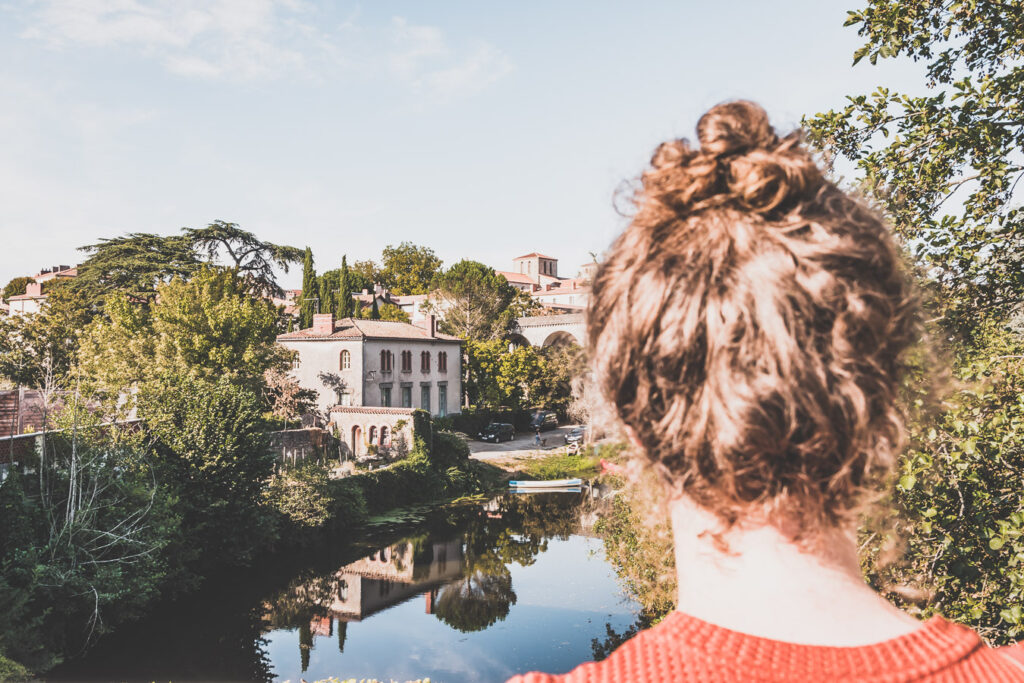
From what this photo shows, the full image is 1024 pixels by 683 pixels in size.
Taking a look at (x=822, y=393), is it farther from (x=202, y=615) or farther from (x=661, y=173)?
(x=202, y=615)

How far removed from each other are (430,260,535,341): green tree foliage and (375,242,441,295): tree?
15.0m

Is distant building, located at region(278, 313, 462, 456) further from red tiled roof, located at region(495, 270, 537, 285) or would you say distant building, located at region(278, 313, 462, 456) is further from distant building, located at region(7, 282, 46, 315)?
red tiled roof, located at region(495, 270, 537, 285)

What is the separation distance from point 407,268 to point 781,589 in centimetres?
7059

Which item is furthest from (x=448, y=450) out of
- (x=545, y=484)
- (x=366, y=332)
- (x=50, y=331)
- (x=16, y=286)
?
(x=16, y=286)

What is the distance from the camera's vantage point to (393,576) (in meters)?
20.0

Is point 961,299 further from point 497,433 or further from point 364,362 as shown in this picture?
point 497,433

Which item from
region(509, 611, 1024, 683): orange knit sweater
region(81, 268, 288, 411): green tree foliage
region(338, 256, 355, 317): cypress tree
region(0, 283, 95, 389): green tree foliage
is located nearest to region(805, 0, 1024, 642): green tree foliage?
region(509, 611, 1024, 683): orange knit sweater

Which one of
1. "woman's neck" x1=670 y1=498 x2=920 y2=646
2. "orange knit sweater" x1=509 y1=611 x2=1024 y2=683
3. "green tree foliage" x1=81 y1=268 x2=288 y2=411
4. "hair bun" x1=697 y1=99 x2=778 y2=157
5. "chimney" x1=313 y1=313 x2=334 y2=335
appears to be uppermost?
"chimney" x1=313 y1=313 x2=334 y2=335

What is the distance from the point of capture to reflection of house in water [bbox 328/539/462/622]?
17.9 metres

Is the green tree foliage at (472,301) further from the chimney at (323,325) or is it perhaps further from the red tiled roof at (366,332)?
the chimney at (323,325)

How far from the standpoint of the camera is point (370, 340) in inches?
1421

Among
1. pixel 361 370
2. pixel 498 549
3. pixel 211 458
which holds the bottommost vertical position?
pixel 498 549

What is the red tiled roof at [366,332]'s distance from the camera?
117ft

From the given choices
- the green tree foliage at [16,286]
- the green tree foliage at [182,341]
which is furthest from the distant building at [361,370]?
the green tree foliage at [16,286]
